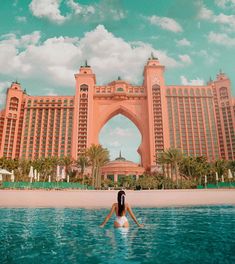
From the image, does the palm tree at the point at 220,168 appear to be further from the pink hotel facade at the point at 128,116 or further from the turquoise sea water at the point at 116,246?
the turquoise sea water at the point at 116,246

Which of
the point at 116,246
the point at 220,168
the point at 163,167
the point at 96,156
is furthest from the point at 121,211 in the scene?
the point at 220,168

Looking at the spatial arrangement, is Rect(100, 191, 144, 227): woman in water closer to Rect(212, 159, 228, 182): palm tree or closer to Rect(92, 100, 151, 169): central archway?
Rect(212, 159, 228, 182): palm tree

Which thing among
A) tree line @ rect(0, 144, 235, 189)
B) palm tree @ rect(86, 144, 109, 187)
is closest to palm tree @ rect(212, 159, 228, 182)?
tree line @ rect(0, 144, 235, 189)

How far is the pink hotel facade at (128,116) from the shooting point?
10181cm

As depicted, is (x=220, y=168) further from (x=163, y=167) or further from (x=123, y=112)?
(x=123, y=112)

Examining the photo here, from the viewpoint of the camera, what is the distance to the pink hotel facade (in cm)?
10181

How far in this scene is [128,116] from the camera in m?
110

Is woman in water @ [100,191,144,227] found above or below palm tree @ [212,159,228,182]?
below

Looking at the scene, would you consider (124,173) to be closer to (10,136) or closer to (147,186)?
(147,186)

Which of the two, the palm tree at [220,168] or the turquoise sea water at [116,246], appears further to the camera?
the palm tree at [220,168]

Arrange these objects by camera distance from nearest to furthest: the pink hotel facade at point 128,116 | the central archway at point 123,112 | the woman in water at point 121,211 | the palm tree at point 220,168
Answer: the woman in water at point 121,211, the palm tree at point 220,168, the pink hotel facade at point 128,116, the central archway at point 123,112

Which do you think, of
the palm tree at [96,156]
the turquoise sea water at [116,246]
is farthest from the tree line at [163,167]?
the turquoise sea water at [116,246]

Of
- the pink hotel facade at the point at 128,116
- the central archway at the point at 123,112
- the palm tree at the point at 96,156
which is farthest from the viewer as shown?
the central archway at the point at 123,112

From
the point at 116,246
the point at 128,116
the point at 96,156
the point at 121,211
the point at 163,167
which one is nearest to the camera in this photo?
the point at 116,246
